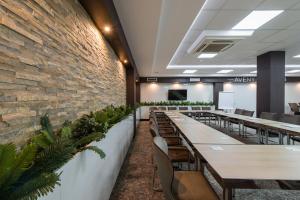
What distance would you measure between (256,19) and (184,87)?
9738 mm

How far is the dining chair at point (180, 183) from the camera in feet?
4.99

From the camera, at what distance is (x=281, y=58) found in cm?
591

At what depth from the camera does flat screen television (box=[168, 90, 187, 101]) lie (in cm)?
1309

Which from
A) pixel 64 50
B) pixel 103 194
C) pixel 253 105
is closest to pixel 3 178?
pixel 64 50

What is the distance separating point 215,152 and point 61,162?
4.72ft

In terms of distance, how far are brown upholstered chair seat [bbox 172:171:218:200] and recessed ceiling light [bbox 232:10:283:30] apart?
2761 millimetres

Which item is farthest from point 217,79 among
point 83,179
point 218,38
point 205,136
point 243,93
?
point 83,179

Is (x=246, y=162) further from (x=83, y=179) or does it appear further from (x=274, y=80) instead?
(x=274, y=80)

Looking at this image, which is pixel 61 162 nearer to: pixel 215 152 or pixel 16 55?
pixel 16 55

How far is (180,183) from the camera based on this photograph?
1.89 meters

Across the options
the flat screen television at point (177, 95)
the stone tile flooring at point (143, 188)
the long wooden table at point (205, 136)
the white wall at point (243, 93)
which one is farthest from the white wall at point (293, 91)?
the stone tile flooring at point (143, 188)

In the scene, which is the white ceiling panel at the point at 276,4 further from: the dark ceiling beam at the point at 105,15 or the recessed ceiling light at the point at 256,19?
the dark ceiling beam at the point at 105,15

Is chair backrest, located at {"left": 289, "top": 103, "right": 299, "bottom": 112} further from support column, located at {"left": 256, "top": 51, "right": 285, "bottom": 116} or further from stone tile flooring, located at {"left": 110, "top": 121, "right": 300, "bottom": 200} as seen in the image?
stone tile flooring, located at {"left": 110, "top": 121, "right": 300, "bottom": 200}

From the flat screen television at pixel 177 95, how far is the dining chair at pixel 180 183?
11018mm
